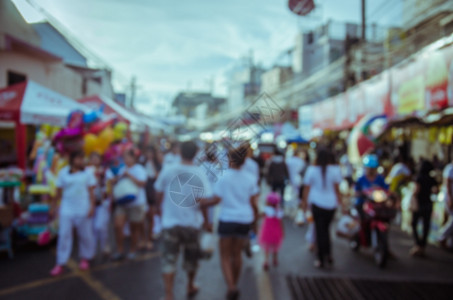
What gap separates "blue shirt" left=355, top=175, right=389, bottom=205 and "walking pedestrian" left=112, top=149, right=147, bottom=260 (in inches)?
134

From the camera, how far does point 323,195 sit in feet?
15.2

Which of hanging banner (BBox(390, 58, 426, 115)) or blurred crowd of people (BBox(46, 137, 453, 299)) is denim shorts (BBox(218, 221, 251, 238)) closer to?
blurred crowd of people (BBox(46, 137, 453, 299))

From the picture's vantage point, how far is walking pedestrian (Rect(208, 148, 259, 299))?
3230 mm

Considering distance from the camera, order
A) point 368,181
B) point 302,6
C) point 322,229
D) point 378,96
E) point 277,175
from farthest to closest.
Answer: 1. point 277,175
2. point 378,96
3. point 368,181
4. point 322,229
5. point 302,6

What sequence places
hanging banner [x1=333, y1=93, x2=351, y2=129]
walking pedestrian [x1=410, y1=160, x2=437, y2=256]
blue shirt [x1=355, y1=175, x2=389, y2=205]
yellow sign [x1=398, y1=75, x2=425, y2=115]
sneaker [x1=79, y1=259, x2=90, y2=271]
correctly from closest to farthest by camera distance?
sneaker [x1=79, y1=259, x2=90, y2=271]
blue shirt [x1=355, y1=175, x2=389, y2=205]
walking pedestrian [x1=410, y1=160, x2=437, y2=256]
yellow sign [x1=398, y1=75, x2=425, y2=115]
hanging banner [x1=333, y1=93, x2=351, y2=129]

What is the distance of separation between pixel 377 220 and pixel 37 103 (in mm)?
4712

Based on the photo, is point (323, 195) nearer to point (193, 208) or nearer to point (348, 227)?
point (348, 227)

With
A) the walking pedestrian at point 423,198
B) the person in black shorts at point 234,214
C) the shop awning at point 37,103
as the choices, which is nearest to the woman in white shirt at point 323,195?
the person in black shorts at point 234,214

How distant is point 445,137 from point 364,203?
1.68 m

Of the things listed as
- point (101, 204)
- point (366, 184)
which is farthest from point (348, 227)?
point (101, 204)

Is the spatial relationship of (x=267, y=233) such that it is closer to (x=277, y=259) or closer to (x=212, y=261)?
(x=277, y=259)

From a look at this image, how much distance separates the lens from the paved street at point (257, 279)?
3793 millimetres

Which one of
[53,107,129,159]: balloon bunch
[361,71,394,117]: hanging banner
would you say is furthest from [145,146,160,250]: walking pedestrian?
[361,71,394,117]: hanging banner

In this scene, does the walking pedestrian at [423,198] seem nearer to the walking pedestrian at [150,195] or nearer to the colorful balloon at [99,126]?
the walking pedestrian at [150,195]
